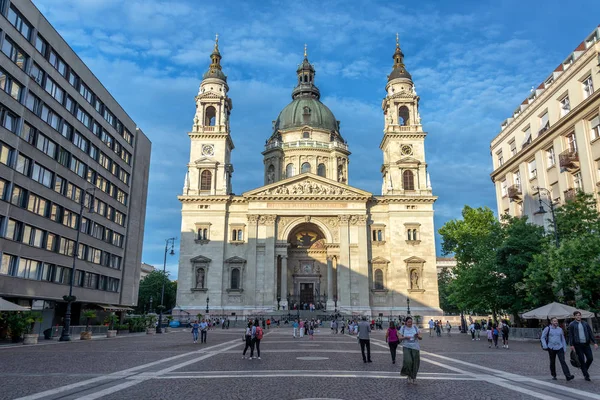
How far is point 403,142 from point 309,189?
49.6 feet

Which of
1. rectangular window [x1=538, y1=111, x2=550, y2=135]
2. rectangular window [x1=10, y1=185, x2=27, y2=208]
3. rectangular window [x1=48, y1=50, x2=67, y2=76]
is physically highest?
rectangular window [x1=48, y1=50, x2=67, y2=76]

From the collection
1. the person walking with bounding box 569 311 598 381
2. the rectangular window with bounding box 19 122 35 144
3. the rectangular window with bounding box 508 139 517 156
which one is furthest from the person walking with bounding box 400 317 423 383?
the rectangular window with bounding box 508 139 517 156

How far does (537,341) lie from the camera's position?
2900 cm

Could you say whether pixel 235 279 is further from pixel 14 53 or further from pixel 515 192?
pixel 14 53

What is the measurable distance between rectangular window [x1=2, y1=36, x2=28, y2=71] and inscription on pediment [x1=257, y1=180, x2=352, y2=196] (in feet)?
108

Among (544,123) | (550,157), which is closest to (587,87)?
(544,123)

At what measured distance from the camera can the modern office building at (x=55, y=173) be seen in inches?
1298

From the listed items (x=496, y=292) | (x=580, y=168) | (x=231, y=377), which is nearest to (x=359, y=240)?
(x=496, y=292)

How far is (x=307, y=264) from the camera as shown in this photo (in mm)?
65625

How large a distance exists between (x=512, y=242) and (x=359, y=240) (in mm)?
28467

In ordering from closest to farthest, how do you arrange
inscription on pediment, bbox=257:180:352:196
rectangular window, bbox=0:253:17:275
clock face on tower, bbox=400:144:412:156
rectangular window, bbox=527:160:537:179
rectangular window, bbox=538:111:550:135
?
rectangular window, bbox=0:253:17:275
rectangular window, bbox=538:111:550:135
rectangular window, bbox=527:160:537:179
inscription on pediment, bbox=257:180:352:196
clock face on tower, bbox=400:144:412:156

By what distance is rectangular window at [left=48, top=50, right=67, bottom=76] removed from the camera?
125 ft

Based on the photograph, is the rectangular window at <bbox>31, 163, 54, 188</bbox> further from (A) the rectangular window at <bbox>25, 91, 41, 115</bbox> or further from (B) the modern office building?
(A) the rectangular window at <bbox>25, 91, 41, 115</bbox>

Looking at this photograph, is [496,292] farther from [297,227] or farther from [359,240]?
[297,227]
